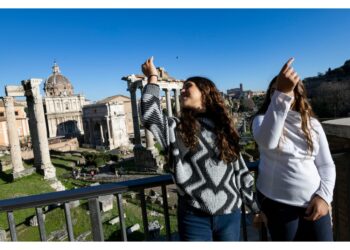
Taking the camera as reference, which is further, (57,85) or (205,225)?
(57,85)

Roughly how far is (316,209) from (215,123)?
3.04 feet

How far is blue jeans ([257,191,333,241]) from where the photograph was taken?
7.21 feet

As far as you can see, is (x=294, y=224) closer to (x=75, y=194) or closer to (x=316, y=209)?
(x=316, y=209)

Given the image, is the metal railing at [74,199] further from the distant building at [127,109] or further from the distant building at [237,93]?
the distant building at [237,93]

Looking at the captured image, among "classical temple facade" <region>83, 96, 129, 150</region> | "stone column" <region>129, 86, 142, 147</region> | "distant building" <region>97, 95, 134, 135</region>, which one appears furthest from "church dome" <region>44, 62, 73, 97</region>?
"stone column" <region>129, 86, 142, 147</region>

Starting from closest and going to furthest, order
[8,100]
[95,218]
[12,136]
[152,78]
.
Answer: [152,78] < [95,218] < [8,100] < [12,136]

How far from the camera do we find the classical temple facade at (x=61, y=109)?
56.4m

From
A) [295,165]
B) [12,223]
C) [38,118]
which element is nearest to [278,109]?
[295,165]

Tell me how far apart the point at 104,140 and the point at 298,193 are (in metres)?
48.3

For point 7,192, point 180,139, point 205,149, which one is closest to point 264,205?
point 205,149

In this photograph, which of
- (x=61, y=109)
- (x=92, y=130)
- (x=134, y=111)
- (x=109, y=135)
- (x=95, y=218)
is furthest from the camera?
(x=61, y=109)

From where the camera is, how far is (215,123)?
2309 millimetres

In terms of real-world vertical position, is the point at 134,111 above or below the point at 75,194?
above
